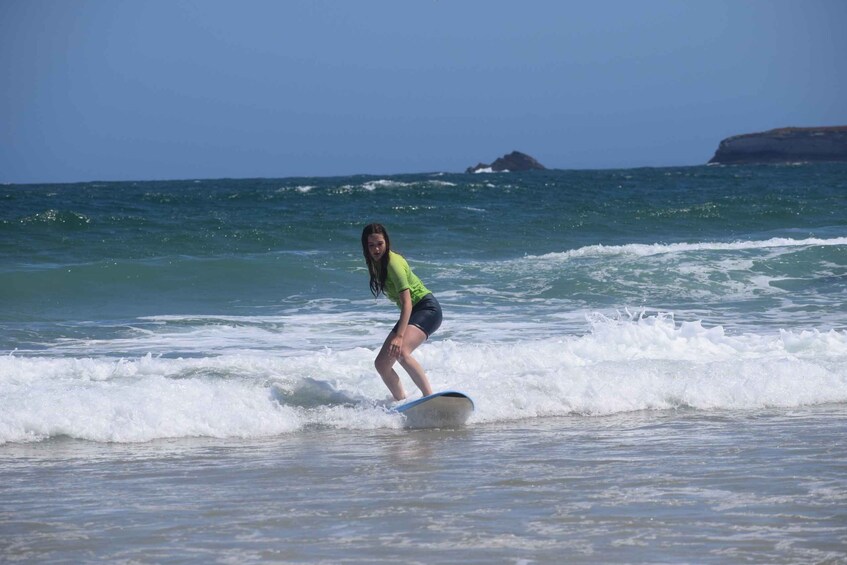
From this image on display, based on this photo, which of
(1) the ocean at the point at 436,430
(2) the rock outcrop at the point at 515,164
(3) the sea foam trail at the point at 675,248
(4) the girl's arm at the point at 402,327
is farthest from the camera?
(2) the rock outcrop at the point at 515,164

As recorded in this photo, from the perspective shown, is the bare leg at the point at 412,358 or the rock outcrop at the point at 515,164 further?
the rock outcrop at the point at 515,164

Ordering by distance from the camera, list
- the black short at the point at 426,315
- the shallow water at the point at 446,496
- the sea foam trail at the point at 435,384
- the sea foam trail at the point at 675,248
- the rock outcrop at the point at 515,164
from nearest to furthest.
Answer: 1. the shallow water at the point at 446,496
2. the sea foam trail at the point at 435,384
3. the black short at the point at 426,315
4. the sea foam trail at the point at 675,248
5. the rock outcrop at the point at 515,164

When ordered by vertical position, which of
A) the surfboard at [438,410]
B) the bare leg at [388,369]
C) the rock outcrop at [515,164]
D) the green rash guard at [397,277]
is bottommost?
the surfboard at [438,410]

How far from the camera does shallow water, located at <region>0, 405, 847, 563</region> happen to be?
4402mm

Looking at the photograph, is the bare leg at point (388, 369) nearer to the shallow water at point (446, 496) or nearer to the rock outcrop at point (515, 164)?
the shallow water at point (446, 496)

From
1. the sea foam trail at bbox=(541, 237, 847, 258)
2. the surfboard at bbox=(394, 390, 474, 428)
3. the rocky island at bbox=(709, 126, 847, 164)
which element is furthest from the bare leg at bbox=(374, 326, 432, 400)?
the rocky island at bbox=(709, 126, 847, 164)

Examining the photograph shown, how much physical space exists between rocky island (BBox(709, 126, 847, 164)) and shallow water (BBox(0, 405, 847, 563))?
115 m

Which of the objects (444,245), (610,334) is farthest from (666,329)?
(444,245)

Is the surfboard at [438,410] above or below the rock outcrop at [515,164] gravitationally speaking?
below

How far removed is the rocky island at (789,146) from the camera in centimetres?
11256

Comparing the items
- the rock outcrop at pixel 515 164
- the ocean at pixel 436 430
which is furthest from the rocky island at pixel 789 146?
the ocean at pixel 436 430

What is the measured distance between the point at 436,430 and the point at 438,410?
0.53 ft

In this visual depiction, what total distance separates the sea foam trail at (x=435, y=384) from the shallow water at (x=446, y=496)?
0.30 metres

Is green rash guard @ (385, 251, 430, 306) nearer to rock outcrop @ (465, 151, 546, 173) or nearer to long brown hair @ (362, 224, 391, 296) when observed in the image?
long brown hair @ (362, 224, 391, 296)
